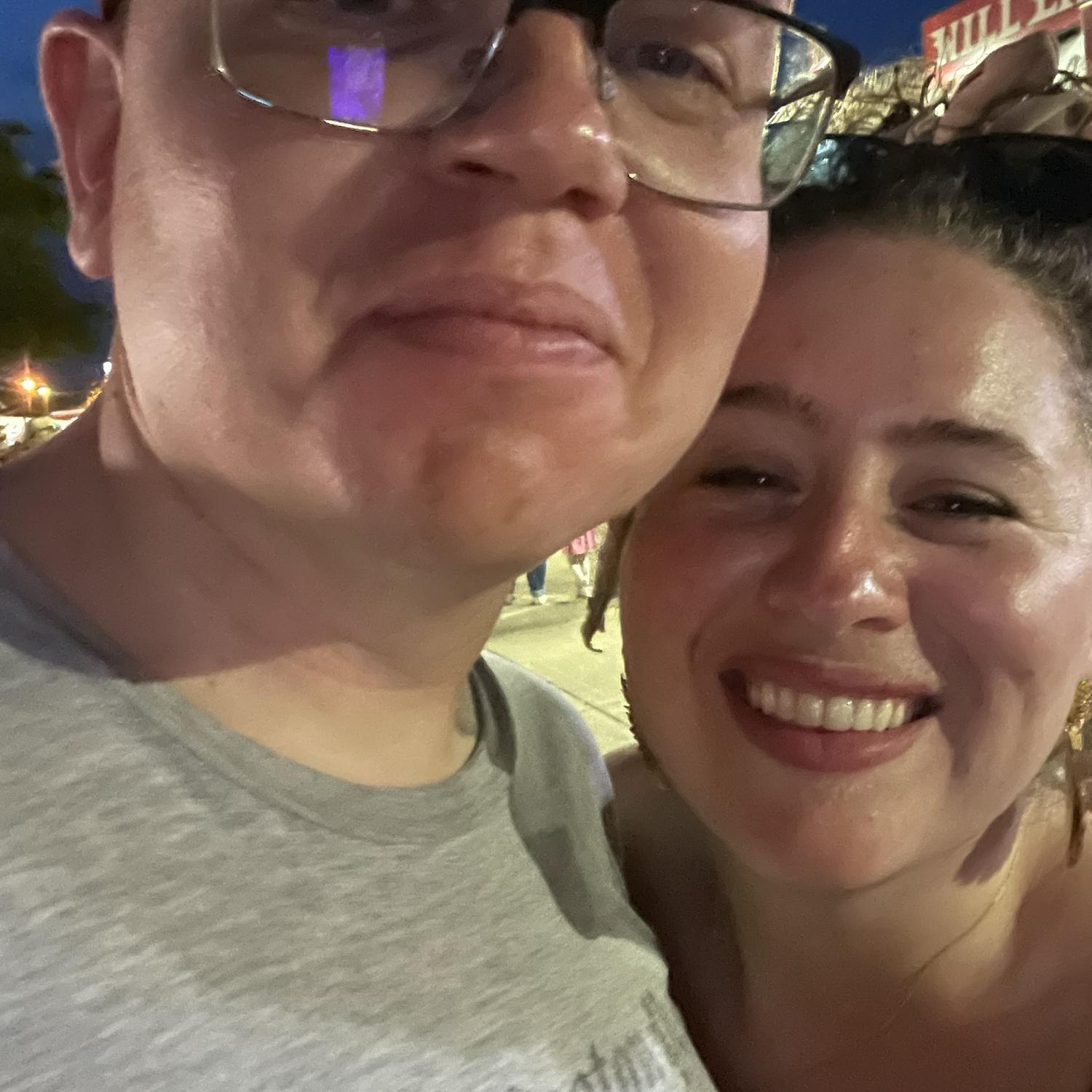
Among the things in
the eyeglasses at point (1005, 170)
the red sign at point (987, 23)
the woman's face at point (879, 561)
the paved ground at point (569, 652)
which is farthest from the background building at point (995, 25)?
the woman's face at point (879, 561)

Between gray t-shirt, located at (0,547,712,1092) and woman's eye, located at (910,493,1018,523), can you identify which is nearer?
gray t-shirt, located at (0,547,712,1092)

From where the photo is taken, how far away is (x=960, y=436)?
0.84 meters

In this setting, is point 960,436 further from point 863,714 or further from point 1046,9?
point 1046,9

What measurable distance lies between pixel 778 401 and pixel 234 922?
682mm

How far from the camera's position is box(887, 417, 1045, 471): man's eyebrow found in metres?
0.83

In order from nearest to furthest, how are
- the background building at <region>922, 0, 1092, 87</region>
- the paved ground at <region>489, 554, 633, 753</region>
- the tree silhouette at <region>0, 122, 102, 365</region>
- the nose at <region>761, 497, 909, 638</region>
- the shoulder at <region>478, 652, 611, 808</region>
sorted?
the nose at <region>761, 497, 909, 638</region> → the shoulder at <region>478, 652, 611, 808</region> → the tree silhouette at <region>0, 122, 102, 365</region> → the paved ground at <region>489, 554, 633, 753</region> → the background building at <region>922, 0, 1092, 87</region>

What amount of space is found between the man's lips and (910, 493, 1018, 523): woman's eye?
20.3 inches

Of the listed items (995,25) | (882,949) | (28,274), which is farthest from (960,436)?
(995,25)

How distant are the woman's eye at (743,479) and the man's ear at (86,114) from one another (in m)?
0.62

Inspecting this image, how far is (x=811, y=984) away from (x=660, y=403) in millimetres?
924

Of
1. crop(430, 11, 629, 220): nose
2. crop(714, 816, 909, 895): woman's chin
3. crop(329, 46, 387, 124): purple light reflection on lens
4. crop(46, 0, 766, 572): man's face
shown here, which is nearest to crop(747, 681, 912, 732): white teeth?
crop(714, 816, 909, 895): woman's chin

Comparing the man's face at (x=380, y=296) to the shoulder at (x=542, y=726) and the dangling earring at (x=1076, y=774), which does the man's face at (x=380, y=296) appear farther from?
the dangling earring at (x=1076, y=774)

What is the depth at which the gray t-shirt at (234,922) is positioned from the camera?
50cm

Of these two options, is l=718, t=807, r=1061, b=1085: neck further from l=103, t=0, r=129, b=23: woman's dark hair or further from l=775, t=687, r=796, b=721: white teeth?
l=103, t=0, r=129, b=23: woman's dark hair
